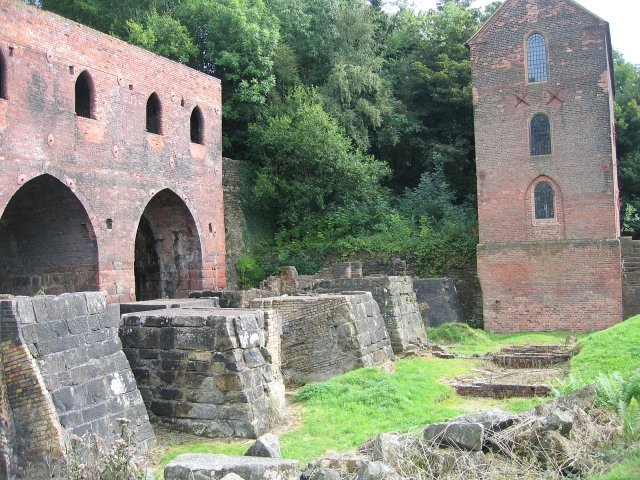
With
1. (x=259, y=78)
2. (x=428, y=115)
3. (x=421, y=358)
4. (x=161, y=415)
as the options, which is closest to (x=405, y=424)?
(x=161, y=415)

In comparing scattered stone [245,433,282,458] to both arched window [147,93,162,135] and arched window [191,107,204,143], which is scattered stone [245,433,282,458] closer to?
arched window [147,93,162,135]

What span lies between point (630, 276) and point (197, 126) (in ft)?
46.8

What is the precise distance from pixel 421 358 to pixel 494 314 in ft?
27.1

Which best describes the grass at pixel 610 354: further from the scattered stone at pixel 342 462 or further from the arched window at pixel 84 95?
the arched window at pixel 84 95

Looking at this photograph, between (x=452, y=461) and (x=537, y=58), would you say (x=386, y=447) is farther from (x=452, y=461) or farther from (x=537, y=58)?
(x=537, y=58)

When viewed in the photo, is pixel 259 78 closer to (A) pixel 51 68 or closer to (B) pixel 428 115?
(B) pixel 428 115

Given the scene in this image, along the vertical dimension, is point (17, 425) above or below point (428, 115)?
below

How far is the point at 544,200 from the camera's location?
71.9 feet

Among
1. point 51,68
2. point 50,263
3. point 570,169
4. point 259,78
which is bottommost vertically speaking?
point 50,263

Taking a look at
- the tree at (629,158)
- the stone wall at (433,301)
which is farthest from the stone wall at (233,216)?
the tree at (629,158)

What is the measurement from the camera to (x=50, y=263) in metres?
17.9

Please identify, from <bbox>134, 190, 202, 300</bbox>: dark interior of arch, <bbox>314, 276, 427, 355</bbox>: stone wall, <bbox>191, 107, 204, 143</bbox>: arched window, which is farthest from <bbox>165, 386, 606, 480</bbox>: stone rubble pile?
<bbox>191, 107, 204, 143</bbox>: arched window

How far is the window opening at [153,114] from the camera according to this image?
1975cm

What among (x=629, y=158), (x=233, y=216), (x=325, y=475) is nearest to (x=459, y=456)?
(x=325, y=475)
